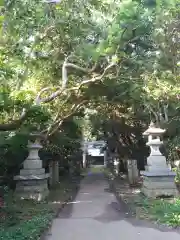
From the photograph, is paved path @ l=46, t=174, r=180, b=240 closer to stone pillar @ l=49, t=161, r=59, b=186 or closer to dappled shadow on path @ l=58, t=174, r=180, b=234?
dappled shadow on path @ l=58, t=174, r=180, b=234

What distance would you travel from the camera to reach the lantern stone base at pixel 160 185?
30.0 ft

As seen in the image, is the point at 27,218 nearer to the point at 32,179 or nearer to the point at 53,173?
the point at 32,179

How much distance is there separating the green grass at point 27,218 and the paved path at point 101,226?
25cm

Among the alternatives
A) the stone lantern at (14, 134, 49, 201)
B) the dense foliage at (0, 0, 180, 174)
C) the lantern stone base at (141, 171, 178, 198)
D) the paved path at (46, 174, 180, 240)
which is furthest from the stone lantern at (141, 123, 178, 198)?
the stone lantern at (14, 134, 49, 201)

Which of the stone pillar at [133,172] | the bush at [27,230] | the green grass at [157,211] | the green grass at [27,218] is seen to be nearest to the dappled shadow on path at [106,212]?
the green grass at [157,211]

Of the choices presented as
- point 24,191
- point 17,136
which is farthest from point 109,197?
point 17,136

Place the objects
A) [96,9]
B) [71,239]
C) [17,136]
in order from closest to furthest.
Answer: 1. [71,239]
2. [17,136]
3. [96,9]

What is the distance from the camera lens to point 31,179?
8.87m

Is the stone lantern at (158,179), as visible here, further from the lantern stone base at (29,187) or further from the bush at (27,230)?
the bush at (27,230)

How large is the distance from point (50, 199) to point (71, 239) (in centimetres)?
439

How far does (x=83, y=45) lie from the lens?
911 cm

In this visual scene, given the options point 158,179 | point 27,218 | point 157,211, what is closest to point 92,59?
point 158,179

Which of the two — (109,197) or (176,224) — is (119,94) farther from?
(176,224)

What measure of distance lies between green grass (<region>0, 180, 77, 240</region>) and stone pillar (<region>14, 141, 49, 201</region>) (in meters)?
0.29
